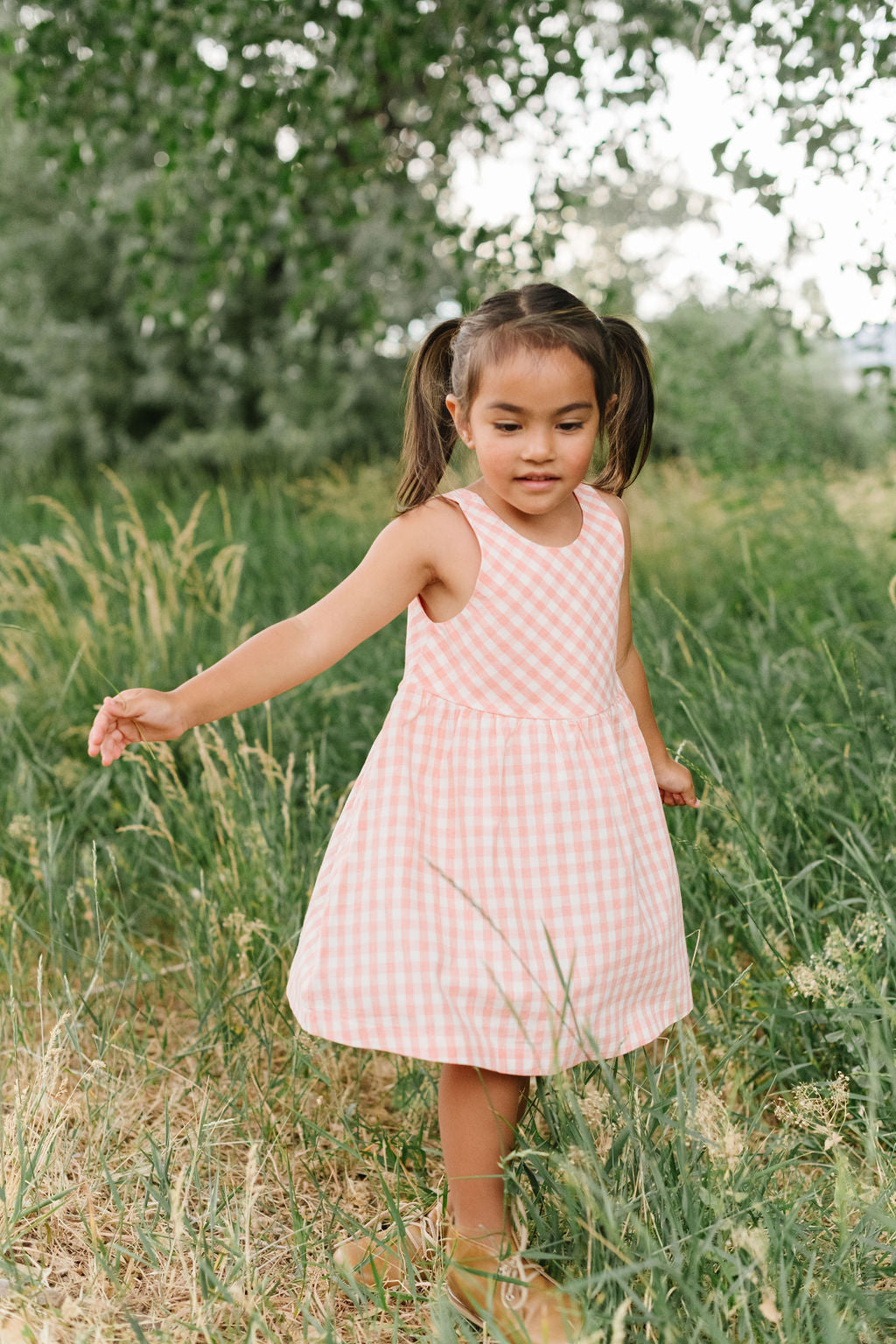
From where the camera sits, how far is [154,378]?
1100cm

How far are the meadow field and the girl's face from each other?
60cm

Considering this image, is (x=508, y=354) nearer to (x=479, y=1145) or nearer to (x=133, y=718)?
(x=133, y=718)

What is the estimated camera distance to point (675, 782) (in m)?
1.78

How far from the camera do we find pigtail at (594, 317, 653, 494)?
1.65 metres

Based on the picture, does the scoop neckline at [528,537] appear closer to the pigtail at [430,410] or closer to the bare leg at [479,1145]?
the pigtail at [430,410]

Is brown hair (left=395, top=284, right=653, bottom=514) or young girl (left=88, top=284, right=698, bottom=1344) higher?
brown hair (left=395, top=284, right=653, bottom=514)

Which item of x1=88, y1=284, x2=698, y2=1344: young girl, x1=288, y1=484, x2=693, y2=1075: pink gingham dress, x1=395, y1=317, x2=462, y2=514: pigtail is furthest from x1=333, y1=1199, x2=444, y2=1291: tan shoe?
x1=395, y1=317, x2=462, y2=514: pigtail

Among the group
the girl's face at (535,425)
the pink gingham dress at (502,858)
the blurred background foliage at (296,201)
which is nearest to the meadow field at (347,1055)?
the pink gingham dress at (502,858)

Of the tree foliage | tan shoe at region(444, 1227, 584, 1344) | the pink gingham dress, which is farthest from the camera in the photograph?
the tree foliage

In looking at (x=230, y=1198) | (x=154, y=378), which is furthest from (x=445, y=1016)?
(x=154, y=378)

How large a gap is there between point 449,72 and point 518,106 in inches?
12.7

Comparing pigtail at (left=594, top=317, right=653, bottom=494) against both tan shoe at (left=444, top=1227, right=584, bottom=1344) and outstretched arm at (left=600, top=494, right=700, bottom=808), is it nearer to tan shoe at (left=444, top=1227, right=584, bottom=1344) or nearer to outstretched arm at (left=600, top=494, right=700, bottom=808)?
outstretched arm at (left=600, top=494, right=700, bottom=808)

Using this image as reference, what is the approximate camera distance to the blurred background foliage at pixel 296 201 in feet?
13.6

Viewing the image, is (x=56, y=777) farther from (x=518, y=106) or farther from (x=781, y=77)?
(x=518, y=106)
